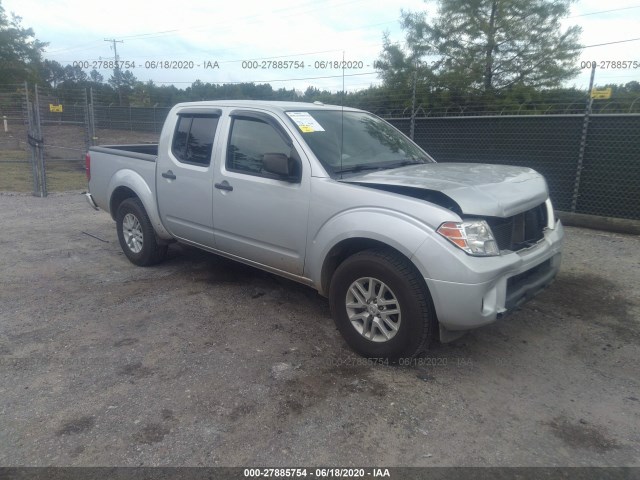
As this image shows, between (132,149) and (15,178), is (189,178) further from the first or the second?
(15,178)

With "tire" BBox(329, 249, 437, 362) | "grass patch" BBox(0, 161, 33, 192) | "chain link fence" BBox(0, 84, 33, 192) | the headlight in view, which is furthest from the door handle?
"grass patch" BBox(0, 161, 33, 192)

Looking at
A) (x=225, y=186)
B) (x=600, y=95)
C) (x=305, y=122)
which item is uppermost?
(x=600, y=95)

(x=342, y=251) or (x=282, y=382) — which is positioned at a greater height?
(x=342, y=251)

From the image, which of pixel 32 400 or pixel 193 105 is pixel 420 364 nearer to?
pixel 32 400

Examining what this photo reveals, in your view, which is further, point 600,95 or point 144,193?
point 600,95

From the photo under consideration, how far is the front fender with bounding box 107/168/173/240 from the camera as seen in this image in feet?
18.4

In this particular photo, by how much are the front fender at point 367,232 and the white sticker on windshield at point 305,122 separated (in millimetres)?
948

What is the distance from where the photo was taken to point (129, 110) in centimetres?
2064

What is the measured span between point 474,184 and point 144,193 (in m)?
3.74

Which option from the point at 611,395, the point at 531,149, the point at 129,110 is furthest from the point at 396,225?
the point at 129,110

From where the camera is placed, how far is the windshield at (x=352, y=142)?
423 cm

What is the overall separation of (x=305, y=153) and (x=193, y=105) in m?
1.89

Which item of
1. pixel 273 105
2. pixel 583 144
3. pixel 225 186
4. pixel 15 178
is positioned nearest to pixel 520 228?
pixel 273 105

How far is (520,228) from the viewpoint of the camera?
3785mm
